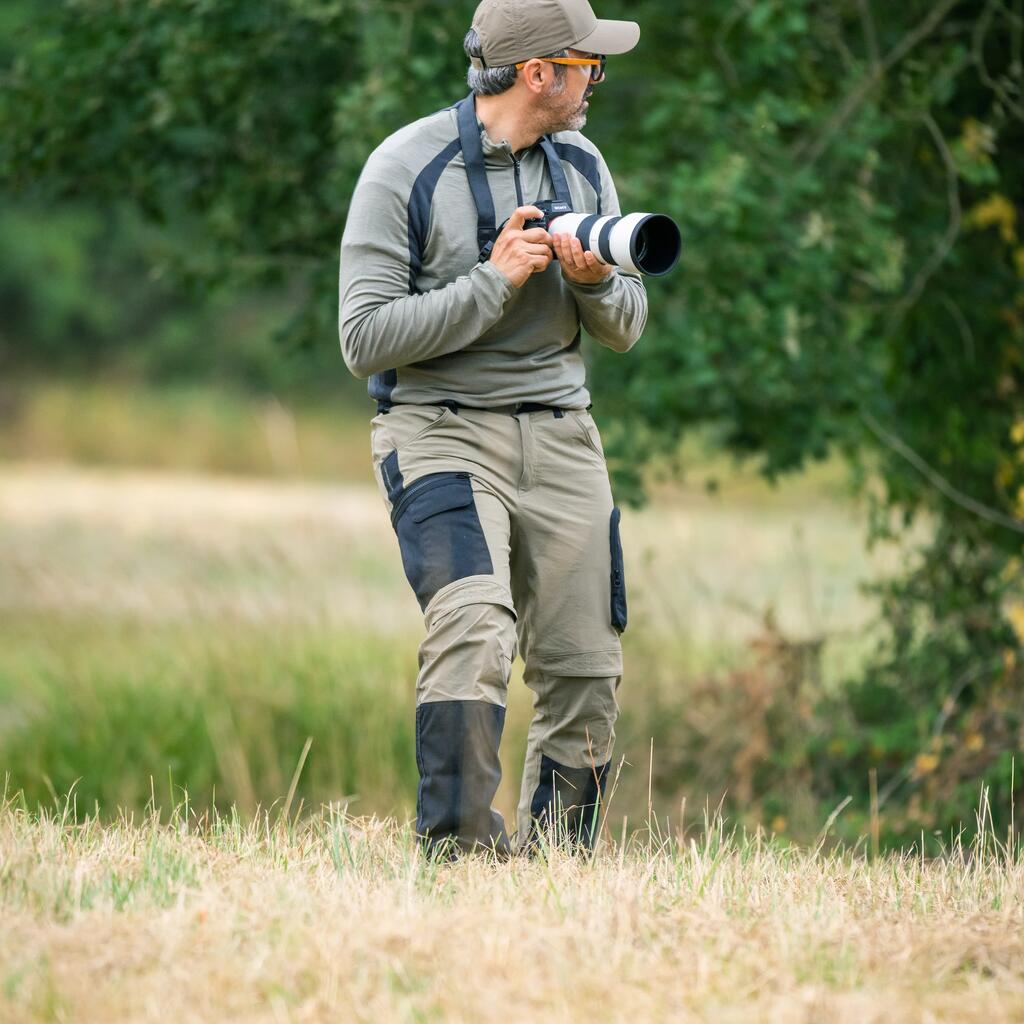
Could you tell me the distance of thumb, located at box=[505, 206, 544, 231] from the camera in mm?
3902

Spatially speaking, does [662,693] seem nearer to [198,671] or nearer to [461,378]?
[198,671]

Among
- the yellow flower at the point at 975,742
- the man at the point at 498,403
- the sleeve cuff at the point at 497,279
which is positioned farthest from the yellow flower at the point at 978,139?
the sleeve cuff at the point at 497,279

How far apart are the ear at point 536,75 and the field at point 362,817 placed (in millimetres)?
1646

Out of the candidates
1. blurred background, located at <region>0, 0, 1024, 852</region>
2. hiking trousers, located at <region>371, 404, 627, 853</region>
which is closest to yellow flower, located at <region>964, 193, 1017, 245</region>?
blurred background, located at <region>0, 0, 1024, 852</region>

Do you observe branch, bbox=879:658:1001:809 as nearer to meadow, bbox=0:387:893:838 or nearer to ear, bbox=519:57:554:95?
meadow, bbox=0:387:893:838

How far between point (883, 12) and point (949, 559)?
102 inches

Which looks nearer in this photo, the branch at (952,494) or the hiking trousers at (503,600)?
the hiking trousers at (503,600)

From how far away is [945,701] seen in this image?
295 inches

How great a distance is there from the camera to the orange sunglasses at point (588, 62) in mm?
4027

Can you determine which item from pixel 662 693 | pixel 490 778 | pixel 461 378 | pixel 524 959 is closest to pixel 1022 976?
pixel 524 959

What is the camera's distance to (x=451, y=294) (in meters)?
3.88

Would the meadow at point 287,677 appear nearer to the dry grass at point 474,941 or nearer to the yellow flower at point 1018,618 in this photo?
the yellow flower at point 1018,618

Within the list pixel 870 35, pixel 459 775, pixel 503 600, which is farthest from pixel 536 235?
pixel 870 35

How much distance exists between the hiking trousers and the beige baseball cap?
0.87 meters
